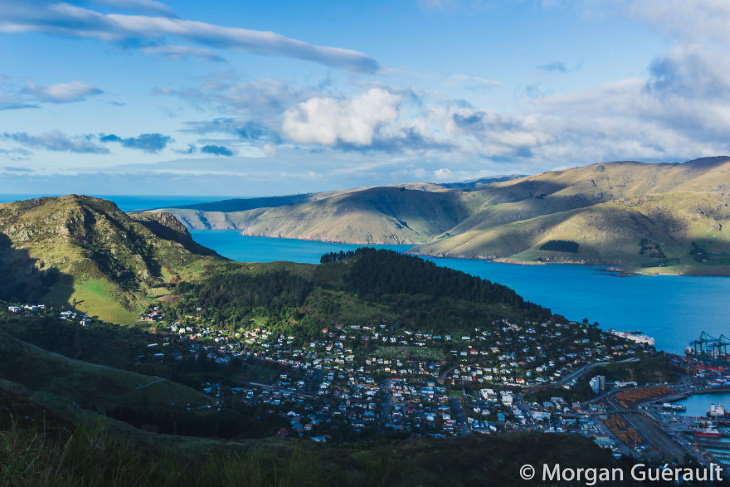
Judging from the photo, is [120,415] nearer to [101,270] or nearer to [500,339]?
[500,339]

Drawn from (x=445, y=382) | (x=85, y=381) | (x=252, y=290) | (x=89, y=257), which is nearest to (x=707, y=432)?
(x=445, y=382)

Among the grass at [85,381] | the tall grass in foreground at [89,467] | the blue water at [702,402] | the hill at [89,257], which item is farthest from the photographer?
the hill at [89,257]

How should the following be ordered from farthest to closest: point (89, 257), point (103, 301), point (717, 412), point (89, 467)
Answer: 1. point (89, 257)
2. point (103, 301)
3. point (717, 412)
4. point (89, 467)

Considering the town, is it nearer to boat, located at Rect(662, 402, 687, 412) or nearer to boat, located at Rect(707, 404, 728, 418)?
boat, located at Rect(662, 402, 687, 412)

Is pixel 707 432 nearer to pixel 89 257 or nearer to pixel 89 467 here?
pixel 89 467

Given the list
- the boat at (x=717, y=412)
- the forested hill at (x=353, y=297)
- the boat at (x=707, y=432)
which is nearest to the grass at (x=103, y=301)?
the forested hill at (x=353, y=297)

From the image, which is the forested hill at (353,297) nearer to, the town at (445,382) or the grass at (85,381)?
the town at (445,382)

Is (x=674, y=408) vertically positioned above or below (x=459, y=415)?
above

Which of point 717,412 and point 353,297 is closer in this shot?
point 717,412

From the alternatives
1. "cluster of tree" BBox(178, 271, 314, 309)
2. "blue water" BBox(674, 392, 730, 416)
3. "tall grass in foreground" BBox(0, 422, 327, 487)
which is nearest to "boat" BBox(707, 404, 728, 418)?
"blue water" BBox(674, 392, 730, 416)

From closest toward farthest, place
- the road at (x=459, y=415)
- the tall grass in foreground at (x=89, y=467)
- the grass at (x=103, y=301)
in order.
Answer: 1. the tall grass in foreground at (x=89, y=467)
2. the road at (x=459, y=415)
3. the grass at (x=103, y=301)
